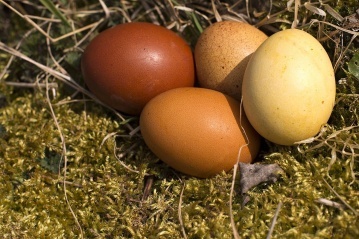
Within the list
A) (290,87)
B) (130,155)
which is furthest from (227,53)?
(130,155)

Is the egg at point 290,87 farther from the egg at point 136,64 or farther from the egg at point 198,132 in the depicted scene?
the egg at point 136,64

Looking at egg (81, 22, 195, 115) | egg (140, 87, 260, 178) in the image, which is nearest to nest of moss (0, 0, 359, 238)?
egg (140, 87, 260, 178)

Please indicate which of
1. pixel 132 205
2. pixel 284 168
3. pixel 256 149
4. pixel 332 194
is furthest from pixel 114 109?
pixel 332 194

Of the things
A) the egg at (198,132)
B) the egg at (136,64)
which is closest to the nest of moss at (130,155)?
the egg at (198,132)

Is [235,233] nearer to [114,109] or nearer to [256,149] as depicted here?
[256,149]

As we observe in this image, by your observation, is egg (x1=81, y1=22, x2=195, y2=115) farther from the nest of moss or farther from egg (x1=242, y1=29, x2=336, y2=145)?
egg (x1=242, y1=29, x2=336, y2=145)

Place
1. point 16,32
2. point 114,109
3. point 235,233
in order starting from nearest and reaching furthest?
point 235,233 < point 114,109 < point 16,32
